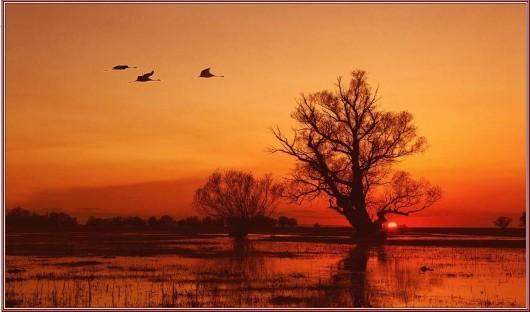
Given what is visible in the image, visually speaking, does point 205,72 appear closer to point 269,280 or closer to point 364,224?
point 269,280

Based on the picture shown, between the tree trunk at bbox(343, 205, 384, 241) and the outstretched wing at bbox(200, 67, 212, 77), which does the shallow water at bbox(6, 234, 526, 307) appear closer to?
the outstretched wing at bbox(200, 67, 212, 77)

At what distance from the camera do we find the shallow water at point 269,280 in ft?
60.3

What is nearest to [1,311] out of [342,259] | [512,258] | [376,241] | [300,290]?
[300,290]

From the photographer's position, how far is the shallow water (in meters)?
18.4

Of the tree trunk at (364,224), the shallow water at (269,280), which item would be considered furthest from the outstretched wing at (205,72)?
the tree trunk at (364,224)

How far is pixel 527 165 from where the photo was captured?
16.5 meters

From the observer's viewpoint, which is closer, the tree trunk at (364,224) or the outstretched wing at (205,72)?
the outstretched wing at (205,72)

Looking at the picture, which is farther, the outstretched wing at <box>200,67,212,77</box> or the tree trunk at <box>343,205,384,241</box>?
the tree trunk at <box>343,205,384,241</box>

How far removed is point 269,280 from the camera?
74.1 ft

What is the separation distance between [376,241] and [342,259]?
1416cm

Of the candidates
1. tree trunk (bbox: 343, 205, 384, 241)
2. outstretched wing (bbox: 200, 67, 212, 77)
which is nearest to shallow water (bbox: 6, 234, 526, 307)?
outstretched wing (bbox: 200, 67, 212, 77)

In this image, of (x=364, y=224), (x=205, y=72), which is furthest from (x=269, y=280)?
(x=364, y=224)

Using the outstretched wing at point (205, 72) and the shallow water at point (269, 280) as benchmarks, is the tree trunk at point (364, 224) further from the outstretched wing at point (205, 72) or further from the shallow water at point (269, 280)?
the outstretched wing at point (205, 72)

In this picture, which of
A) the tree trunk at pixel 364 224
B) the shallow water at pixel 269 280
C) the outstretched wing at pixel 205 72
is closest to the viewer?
the shallow water at pixel 269 280
